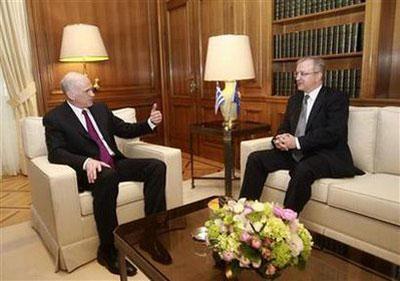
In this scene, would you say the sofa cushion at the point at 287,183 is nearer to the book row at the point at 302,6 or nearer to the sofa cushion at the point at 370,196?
the sofa cushion at the point at 370,196

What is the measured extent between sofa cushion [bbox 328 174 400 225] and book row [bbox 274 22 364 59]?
1116 millimetres

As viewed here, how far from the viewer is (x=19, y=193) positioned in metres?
3.24

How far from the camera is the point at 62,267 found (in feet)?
6.23

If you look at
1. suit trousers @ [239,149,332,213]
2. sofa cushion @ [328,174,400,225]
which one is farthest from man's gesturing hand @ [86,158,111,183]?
sofa cushion @ [328,174,400,225]

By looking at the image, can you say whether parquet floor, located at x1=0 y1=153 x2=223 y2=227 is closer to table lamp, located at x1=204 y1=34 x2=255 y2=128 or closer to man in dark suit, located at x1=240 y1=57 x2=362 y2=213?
table lamp, located at x1=204 y1=34 x2=255 y2=128

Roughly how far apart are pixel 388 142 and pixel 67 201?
6.53ft

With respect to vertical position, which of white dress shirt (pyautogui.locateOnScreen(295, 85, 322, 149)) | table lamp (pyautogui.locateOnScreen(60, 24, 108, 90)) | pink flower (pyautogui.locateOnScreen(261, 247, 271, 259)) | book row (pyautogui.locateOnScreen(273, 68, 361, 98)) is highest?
table lamp (pyautogui.locateOnScreen(60, 24, 108, 90))

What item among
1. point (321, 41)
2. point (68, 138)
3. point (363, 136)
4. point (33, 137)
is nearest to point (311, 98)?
point (363, 136)

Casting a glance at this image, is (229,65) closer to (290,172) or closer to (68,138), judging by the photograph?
(290,172)

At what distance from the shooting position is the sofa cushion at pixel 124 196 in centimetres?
192

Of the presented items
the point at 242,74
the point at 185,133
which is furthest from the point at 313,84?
the point at 185,133

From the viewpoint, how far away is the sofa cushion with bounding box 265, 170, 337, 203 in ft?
6.54

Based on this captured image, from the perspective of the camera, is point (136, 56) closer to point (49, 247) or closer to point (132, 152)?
point (132, 152)

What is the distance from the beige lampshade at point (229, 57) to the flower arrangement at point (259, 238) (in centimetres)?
170
